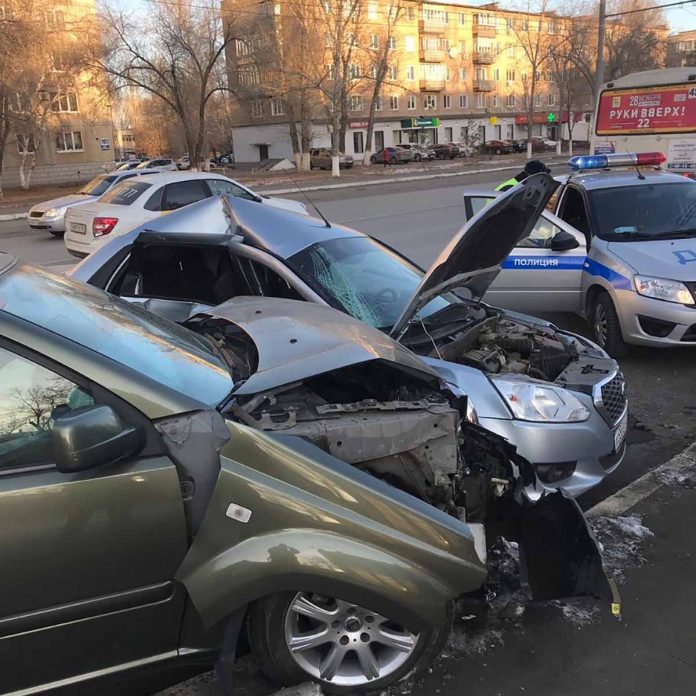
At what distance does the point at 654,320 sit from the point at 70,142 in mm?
46291

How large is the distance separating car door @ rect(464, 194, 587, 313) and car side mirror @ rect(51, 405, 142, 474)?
5033mm

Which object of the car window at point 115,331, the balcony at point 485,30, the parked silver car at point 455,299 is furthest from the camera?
the balcony at point 485,30

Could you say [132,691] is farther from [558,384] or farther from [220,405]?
[558,384]

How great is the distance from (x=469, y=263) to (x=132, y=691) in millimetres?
2943

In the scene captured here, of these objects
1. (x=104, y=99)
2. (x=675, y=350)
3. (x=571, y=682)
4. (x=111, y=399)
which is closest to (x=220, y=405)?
(x=111, y=399)

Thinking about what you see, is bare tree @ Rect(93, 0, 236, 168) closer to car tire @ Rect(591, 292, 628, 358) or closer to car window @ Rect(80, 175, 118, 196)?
car window @ Rect(80, 175, 118, 196)

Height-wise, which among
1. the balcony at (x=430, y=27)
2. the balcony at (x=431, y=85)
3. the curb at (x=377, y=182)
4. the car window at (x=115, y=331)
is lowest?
the curb at (x=377, y=182)

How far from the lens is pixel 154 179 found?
12.4 meters

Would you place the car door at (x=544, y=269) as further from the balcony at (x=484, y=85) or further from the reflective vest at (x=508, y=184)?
the balcony at (x=484, y=85)

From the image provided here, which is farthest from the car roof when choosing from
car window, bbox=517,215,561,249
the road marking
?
the road marking

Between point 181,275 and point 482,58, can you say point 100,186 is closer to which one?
point 181,275

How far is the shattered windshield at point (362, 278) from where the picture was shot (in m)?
4.20

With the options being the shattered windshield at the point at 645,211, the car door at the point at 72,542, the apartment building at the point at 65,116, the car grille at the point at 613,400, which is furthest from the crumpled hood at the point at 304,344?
the apartment building at the point at 65,116

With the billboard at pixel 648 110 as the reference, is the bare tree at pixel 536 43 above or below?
above
